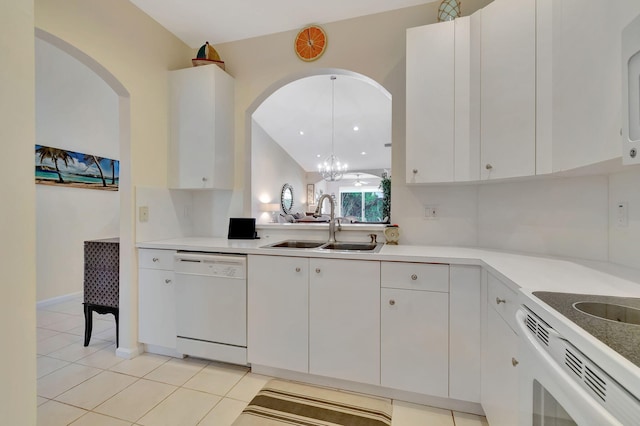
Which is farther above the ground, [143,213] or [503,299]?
[143,213]

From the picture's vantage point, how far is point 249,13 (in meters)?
2.29

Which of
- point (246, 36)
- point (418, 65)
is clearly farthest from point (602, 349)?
point (246, 36)

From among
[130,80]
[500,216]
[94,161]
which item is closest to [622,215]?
[500,216]

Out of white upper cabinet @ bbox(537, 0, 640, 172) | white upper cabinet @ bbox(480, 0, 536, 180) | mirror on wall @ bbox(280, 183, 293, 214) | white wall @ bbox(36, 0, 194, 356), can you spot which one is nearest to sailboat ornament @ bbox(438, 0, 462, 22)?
white upper cabinet @ bbox(480, 0, 536, 180)

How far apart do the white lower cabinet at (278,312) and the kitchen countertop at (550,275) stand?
11cm

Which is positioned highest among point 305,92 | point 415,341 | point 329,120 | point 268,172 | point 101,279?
point 305,92

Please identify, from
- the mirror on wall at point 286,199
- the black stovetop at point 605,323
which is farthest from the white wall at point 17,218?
the mirror on wall at point 286,199

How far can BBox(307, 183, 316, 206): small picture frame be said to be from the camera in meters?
10.8

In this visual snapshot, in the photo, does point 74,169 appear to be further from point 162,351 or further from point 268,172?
point 268,172

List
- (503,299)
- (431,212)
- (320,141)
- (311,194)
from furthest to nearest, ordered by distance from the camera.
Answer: (311,194) < (320,141) < (431,212) < (503,299)

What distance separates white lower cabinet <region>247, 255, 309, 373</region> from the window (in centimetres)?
903

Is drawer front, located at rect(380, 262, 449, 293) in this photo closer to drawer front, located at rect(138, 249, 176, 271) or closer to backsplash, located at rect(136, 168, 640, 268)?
backsplash, located at rect(136, 168, 640, 268)

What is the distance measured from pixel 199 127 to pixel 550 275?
2.63 metres

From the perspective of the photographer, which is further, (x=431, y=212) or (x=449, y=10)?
(x=431, y=212)
